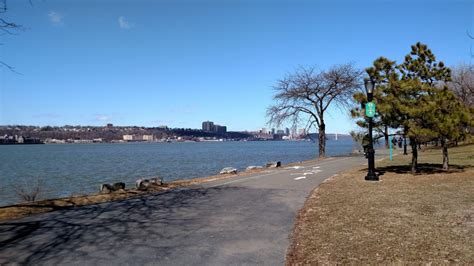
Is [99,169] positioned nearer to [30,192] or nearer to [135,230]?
[30,192]

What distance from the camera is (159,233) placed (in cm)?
686

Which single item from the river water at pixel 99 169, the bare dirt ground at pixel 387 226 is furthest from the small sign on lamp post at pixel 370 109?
the river water at pixel 99 169

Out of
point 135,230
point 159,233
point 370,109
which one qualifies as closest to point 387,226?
point 159,233

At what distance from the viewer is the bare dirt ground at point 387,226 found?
5.33 m

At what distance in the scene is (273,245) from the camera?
20.3ft

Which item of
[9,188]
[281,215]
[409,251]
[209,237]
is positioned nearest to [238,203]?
[281,215]

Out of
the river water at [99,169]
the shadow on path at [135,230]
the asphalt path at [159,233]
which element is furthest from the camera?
the river water at [99,169]

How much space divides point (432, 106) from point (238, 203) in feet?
28.3

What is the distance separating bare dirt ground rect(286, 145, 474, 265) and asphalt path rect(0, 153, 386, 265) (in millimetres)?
498

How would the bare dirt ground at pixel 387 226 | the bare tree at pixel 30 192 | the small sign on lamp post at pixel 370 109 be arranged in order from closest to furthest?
1. the bare dirt ground at pixel 387 226
2. the bare tree at pixel 30 192
3. the small sign on lamp post at pixel 370 109

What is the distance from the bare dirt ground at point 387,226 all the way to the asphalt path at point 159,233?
498 millimetres

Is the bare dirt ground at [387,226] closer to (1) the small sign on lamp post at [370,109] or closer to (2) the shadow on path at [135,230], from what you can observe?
(2) the shadow on path at [135,230]

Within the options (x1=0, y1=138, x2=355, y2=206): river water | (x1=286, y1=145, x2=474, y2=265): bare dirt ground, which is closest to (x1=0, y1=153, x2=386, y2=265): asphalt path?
(x1=286, y1=145, x2=474, y2=265): bare dirt ground

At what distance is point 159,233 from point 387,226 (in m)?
4.22
